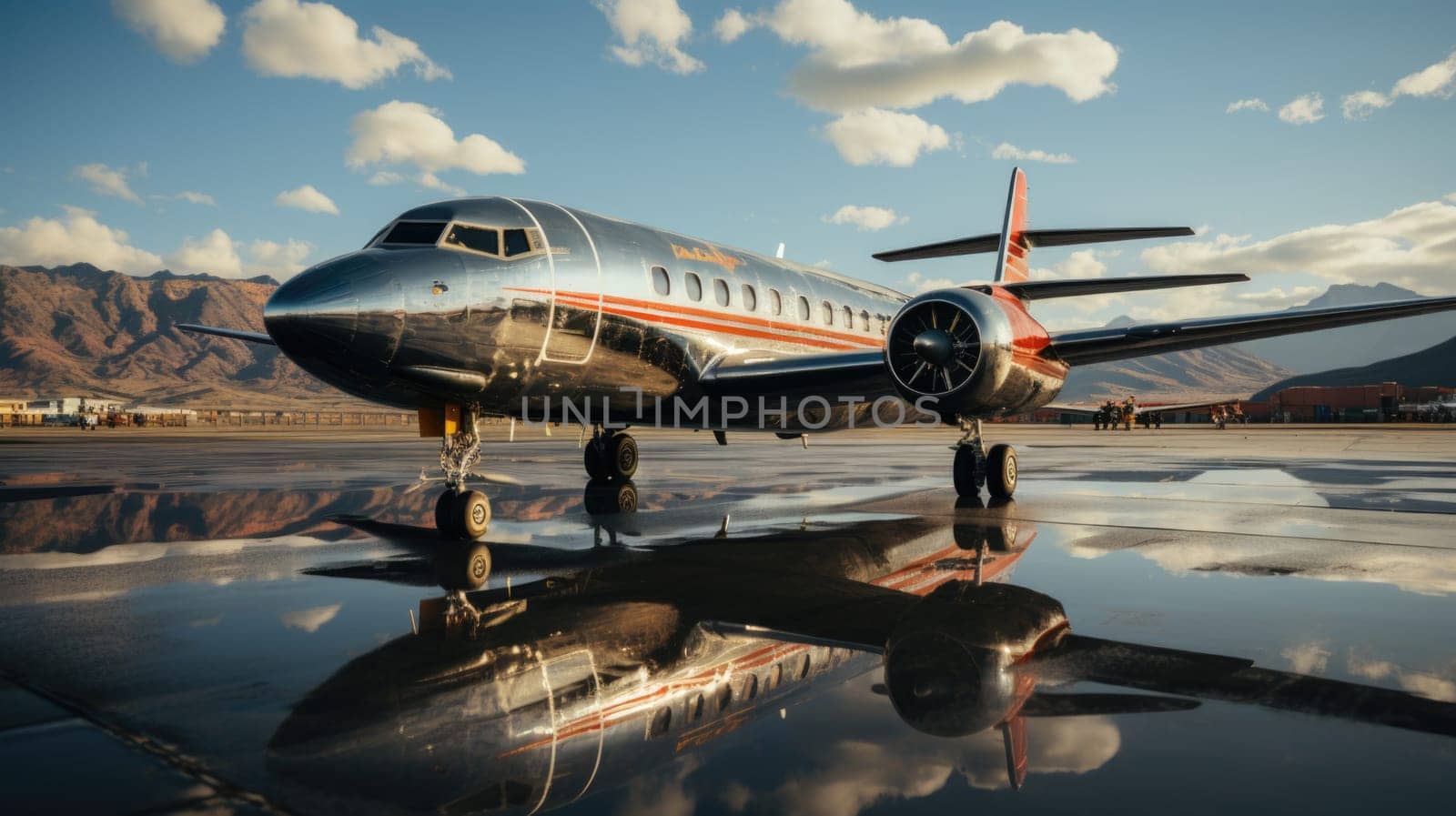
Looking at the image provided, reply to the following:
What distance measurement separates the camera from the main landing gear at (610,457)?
1662 centimetres

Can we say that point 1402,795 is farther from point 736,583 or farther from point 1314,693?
point 736,583

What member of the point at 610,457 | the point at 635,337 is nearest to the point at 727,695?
the point at 635,337

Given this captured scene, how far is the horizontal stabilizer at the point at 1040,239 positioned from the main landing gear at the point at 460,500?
496 inches

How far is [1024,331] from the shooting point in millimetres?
12852

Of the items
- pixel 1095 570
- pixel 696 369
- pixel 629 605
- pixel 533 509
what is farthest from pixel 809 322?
pixel 629 605

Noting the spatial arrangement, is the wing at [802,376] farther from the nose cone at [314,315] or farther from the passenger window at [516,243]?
the nose cone at [314,315]

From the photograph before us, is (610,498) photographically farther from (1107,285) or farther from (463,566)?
(1107,285)

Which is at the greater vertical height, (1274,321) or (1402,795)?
(1274,321)

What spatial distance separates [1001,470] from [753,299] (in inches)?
203

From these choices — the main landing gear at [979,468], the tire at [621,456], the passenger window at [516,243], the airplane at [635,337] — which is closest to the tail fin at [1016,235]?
the airplane at [635,337]

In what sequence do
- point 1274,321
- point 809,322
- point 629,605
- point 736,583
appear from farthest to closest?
point 809,322 → point 1274,321 → point 736,583 → point 629,605

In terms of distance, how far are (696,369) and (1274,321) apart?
27.5 feet

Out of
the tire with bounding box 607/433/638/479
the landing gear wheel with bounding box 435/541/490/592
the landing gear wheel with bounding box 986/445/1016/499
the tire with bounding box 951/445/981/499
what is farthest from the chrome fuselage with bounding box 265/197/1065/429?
the tire with bounding box 607/433/638/479

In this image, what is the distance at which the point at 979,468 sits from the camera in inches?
571
